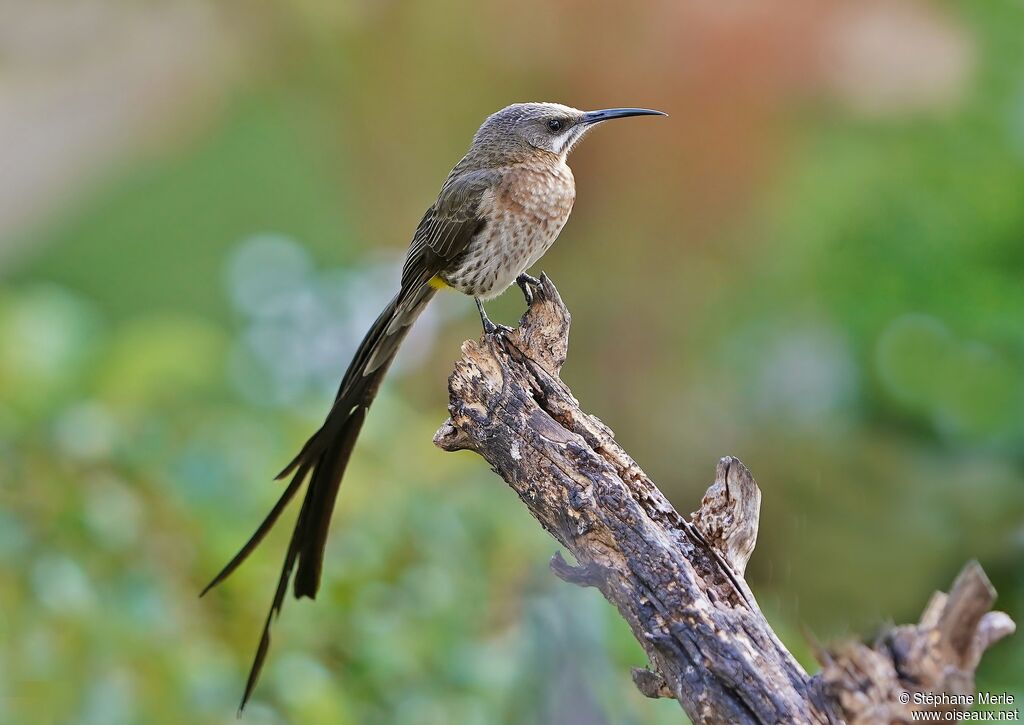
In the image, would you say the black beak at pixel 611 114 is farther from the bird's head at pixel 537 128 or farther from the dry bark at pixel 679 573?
the dry bark at pixel 679 573

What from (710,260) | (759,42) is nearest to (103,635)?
(710,260)

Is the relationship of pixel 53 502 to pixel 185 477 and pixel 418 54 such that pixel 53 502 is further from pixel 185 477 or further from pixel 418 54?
pixel 418 54

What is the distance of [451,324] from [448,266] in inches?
63.8

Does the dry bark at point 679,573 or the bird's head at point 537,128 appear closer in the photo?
the dry bark at point 679,573

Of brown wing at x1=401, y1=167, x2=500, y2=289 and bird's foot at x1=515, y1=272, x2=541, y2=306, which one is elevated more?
brown wing at x1=401, y1=167, x2=500, y2=289

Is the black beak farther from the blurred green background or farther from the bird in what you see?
the blurred green background

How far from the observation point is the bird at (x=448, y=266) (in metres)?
1.70

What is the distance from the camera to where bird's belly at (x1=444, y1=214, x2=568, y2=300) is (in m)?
1.71

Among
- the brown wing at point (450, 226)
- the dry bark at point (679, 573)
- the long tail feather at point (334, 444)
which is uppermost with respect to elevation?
the brown wing at point (450, 226)

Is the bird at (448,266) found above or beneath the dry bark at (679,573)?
above

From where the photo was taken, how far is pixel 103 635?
6.41 feet

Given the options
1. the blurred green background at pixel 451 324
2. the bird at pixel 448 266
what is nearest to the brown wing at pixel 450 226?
the bird at pixel 448 266

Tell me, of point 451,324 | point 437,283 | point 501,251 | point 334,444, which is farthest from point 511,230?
point 451,324

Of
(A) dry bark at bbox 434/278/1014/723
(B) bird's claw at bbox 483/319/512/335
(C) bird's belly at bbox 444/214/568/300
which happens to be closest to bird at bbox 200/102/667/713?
(C) bird's belly at bbox 444/214/568/300
